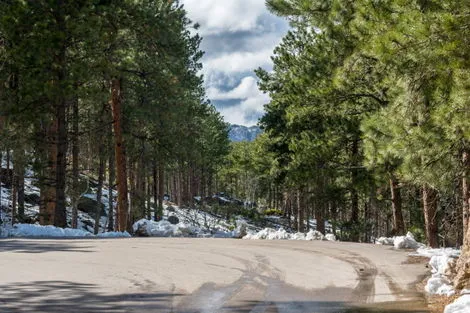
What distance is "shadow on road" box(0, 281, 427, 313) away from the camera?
552 cm

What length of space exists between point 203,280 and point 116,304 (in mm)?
1836

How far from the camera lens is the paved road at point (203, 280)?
5.84 m

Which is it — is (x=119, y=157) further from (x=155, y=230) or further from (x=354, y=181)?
(x=354, y=181)

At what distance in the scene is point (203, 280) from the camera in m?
7.33

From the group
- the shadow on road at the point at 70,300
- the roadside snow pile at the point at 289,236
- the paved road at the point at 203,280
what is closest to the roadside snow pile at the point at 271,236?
the roadside snow pile at the point at 289,236

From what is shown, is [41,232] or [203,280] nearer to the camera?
[203,280]

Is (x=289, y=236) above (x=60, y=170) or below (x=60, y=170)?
below

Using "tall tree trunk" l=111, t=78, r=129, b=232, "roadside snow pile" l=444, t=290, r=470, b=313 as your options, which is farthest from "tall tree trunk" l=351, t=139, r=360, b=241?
"roadside snow pile" l=444, t=290, r=470, b=313

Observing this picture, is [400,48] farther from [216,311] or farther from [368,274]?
[216,311]

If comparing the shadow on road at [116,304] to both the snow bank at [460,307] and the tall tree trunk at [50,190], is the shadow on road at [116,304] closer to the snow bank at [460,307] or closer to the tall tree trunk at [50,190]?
the snow bank at [460,307]

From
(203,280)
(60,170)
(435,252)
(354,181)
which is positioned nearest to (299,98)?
(354,181)

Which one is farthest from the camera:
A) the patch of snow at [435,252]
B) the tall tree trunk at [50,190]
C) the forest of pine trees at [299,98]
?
the tall tree trunk at [50,190]

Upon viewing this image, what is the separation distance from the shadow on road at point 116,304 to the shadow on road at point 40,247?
161 inches

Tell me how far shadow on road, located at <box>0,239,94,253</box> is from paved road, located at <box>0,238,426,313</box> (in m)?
0.02
